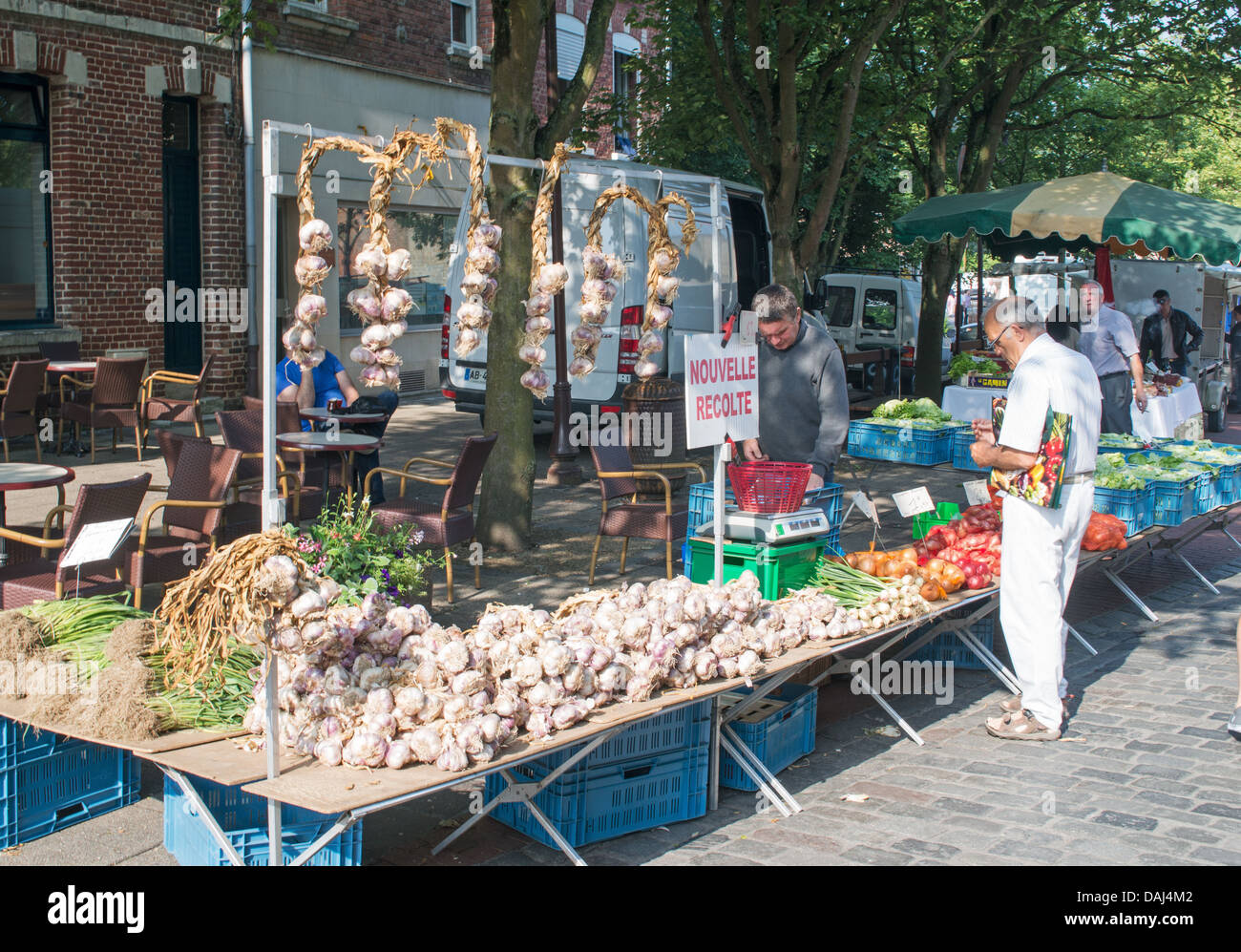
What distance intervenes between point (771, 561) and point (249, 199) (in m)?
12.8

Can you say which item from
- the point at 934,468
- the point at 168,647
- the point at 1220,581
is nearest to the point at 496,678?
the point at 168,647

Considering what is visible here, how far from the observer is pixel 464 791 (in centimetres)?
528

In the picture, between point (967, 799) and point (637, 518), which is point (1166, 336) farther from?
point (967, 799)

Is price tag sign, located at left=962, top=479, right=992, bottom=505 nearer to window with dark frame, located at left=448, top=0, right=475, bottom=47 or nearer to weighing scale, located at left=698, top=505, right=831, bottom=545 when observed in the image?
weighing scale, located at left=698, top=505, right=831, bottom=545

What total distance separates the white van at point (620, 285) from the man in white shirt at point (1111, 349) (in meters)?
3.64

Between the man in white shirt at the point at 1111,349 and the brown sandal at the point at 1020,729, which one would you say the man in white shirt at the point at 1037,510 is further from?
the man in white shirt at the point at 1111,349

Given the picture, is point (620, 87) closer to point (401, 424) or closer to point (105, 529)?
point (401, 424)

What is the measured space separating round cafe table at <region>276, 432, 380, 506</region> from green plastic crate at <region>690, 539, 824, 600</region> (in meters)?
3.39

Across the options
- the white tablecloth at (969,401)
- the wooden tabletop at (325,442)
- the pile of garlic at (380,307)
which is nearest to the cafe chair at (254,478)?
the wooden tabletop at (325,442)

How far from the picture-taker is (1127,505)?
805 cm

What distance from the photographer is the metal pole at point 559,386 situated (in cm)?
1225

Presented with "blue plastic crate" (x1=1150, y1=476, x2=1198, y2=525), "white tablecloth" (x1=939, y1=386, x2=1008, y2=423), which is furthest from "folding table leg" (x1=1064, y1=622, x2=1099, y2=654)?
"white tablecloth" (x1=939, y1=386, x2=1008, y2=423)

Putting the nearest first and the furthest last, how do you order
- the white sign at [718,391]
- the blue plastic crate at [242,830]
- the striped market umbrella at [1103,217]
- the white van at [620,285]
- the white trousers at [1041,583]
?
the blue plastic crate at [242,830] < the white sign at [718,391] < the white trousers at [1041,583] < the striped market umbrella at [1103,217] < the white van at [620,285]

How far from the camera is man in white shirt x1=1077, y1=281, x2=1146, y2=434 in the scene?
1166cm
